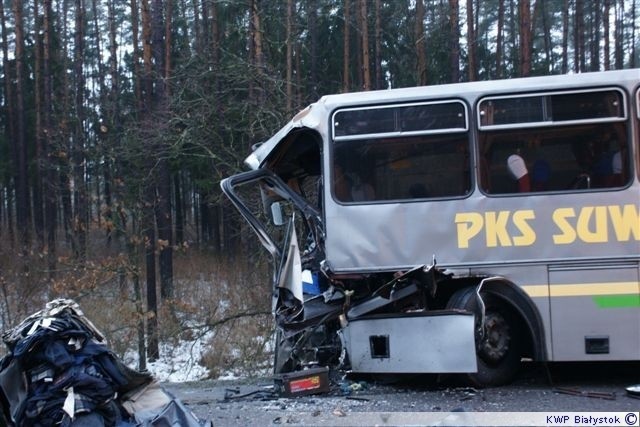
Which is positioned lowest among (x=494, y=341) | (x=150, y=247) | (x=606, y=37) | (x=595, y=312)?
(x=494, y=341)

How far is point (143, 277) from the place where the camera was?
16.6 m

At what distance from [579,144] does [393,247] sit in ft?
7.59

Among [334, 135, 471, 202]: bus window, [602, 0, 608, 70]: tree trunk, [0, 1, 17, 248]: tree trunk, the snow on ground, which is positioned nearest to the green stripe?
[334, 135, 471, 202]: bus window

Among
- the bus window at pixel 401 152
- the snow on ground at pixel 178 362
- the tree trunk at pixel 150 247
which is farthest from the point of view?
the tree trunk at pixel 150 247

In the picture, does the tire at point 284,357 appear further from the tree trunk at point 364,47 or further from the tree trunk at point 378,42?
the tree trunk at point 378,42

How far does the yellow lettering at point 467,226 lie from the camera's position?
7102 mm

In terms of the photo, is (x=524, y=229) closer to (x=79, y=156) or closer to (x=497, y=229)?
(x=497, y=229)

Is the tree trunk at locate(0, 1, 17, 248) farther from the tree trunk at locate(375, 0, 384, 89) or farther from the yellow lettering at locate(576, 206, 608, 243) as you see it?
the yellow lettering at locate(576, 206, 608, 243)

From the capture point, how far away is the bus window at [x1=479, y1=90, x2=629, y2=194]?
23.3 feet

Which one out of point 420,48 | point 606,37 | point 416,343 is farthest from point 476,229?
point 606,37

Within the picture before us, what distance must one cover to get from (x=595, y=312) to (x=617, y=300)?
0.25m

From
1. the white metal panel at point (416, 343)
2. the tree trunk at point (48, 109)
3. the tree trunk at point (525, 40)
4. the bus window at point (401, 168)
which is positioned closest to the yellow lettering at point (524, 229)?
the bus window at point (401, 168)

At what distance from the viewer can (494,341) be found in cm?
726

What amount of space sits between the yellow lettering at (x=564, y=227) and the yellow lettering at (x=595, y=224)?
8cm
